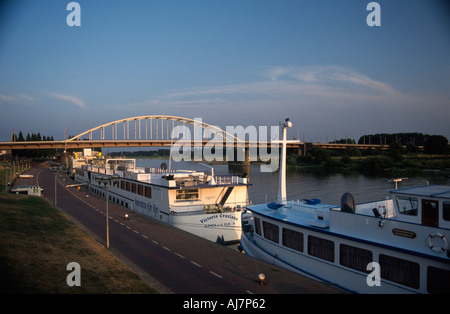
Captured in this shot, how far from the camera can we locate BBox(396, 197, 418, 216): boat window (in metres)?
10.0

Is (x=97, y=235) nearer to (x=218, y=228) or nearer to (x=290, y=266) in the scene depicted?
(x=218, y=228)

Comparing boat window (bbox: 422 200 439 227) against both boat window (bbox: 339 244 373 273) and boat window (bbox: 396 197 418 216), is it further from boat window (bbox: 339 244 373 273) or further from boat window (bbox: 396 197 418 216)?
boat window (bbox: 339 244 373 273)

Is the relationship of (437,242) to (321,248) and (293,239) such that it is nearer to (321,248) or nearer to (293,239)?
(321,248)

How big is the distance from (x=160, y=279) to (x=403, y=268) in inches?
296

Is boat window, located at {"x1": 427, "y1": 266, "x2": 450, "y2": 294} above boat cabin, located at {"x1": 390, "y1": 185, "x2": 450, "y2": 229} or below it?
below

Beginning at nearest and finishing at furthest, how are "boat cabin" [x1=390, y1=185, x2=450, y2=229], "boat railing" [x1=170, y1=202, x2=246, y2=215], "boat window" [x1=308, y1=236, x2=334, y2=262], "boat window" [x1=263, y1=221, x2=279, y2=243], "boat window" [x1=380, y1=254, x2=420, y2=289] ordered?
"boat window" [x1=380, y1=254, x2=420, y2=289], "boat cabin" [x1=390, y1=185, x2=450, y2=229], "boat window" [x1=308, y1=236, x2=334, y2=262], "boat window" [x1=263, y1=221, x2=279, y2=243], "boat railing" [x1=170, y1=202, x2=246, y2=215]

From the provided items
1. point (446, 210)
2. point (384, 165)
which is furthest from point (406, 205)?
point (384, 165)

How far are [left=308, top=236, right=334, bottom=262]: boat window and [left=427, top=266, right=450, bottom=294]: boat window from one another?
3.00m

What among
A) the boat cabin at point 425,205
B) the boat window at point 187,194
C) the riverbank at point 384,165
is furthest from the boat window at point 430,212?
the riverbank at point 384,165

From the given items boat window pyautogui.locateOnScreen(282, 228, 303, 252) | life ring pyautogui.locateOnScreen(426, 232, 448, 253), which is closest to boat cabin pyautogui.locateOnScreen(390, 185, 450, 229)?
life ring pyautogui.locateOnScreen(426, 232, 448, 253)

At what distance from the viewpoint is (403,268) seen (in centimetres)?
897

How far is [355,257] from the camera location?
10141mm

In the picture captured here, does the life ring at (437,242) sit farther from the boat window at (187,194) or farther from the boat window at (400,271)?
the boat window at (187,194)

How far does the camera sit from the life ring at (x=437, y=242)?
8117 millimetres
